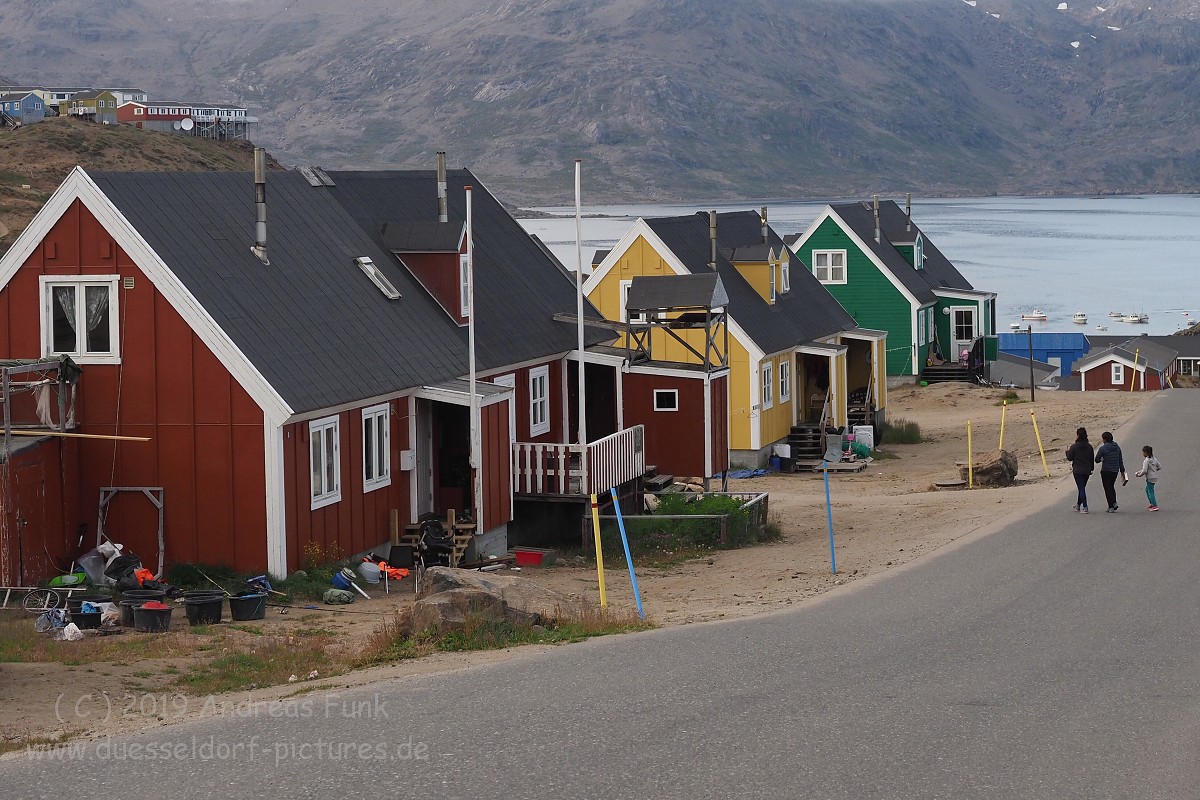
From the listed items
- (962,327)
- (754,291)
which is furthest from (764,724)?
(962,327)

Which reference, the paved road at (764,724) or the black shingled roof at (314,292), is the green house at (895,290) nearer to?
the black shingled roof at (314,292)

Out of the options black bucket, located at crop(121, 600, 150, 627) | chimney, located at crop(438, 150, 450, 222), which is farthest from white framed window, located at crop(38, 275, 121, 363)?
chimney, located at crop(438, 150, 450, 222)

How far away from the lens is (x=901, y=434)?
4797 cm

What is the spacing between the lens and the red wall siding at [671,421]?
32.1 meters

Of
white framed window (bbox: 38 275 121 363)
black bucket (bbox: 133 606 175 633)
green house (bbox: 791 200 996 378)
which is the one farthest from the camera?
green house (bbox: 791 200 996 378)

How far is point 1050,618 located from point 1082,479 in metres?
9.61

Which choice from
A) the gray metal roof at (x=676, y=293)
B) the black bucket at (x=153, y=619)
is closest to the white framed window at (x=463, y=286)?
the gray metal roof at (x=676, y=293)

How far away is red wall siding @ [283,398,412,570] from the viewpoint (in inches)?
882

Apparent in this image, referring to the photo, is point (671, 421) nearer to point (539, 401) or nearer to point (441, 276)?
point (539, 401)

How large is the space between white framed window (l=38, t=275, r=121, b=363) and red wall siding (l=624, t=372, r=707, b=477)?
1215cm

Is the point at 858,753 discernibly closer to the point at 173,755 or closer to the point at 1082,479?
the point at 173,755

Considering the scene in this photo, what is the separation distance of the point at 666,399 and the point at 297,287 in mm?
9681

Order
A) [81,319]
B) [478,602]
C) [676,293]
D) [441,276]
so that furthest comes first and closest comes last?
1. [676,293]
2. [441,276]
3. [81,319]
4. [478,602]

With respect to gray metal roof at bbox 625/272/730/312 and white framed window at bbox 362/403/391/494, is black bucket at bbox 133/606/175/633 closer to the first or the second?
white framed window at bbox 362/403/391/494
